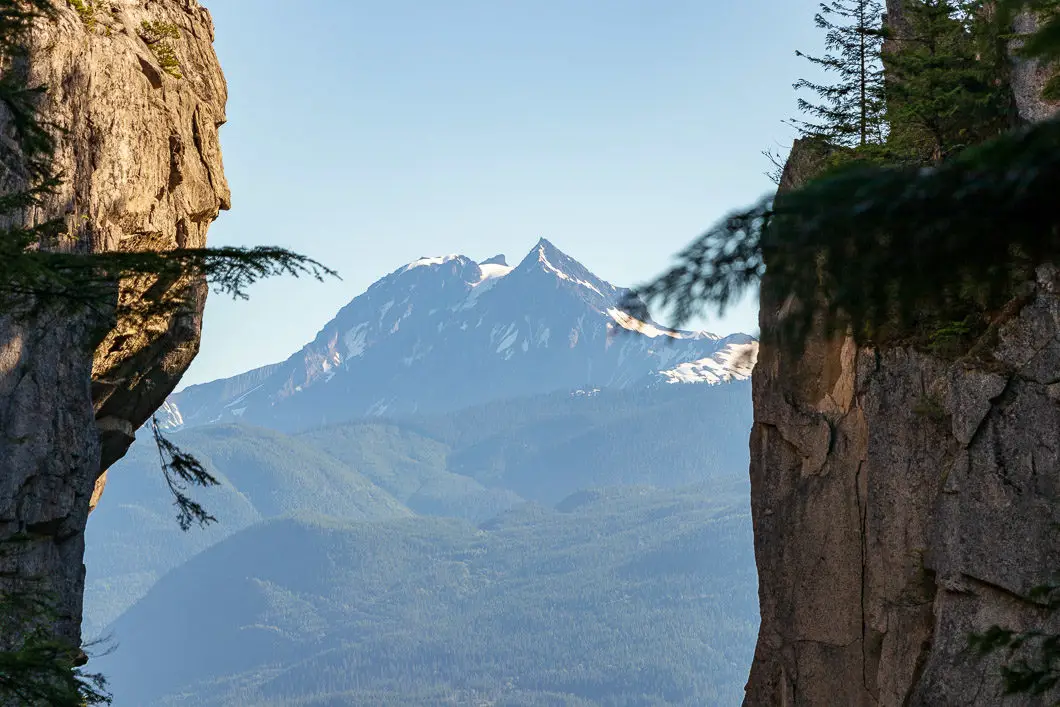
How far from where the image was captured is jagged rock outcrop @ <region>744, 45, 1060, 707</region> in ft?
64.7

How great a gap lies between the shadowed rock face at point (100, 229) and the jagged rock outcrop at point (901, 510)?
10975 mm

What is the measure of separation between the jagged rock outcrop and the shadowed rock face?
10975 millimetres

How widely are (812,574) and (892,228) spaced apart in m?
21.2

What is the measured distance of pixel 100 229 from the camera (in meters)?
21.3

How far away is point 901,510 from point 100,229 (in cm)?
1544

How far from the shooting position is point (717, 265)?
6277 mm

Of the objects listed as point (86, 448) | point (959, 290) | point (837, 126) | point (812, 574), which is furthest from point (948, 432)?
point (959, 290)

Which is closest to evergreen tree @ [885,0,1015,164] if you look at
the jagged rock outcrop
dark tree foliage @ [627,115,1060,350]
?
the jagged rock outcrop

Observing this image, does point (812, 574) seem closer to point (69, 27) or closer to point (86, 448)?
point (86, 448)

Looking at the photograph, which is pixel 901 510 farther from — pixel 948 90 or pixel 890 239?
pixel 890 239

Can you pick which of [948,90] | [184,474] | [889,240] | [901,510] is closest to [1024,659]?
[889,240]

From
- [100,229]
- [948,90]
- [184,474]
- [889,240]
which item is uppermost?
[948,90]

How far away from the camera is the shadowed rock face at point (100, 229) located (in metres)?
18.4

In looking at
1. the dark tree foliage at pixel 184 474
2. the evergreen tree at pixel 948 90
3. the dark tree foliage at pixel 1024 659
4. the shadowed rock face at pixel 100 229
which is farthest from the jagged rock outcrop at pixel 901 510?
the dark tree foliage at pixel 184 474
